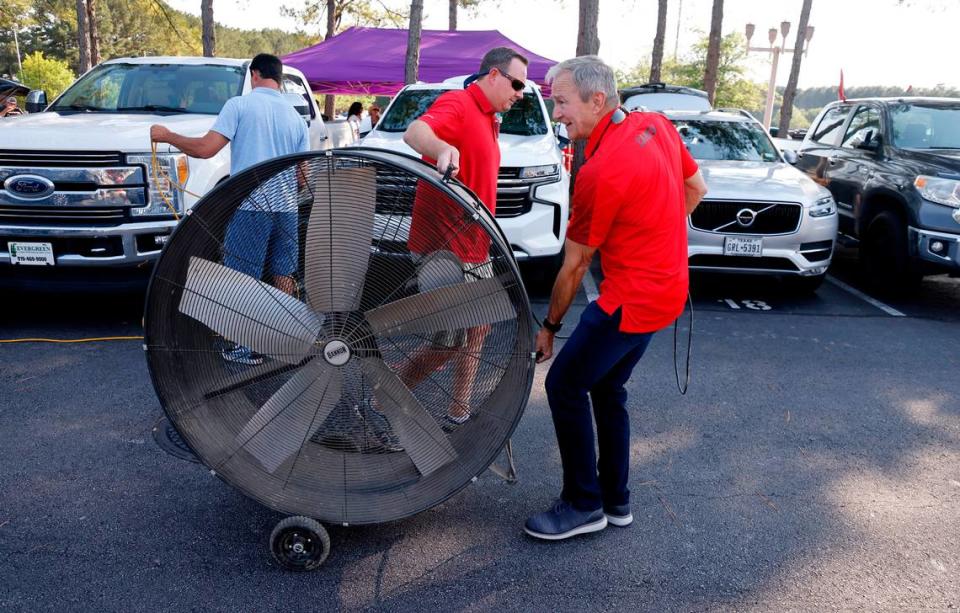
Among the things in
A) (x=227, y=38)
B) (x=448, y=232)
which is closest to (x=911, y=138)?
(x=448, y=232)

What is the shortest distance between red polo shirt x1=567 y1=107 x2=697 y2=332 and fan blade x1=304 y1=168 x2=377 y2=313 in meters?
0.76

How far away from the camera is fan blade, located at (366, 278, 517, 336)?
8.98 feet

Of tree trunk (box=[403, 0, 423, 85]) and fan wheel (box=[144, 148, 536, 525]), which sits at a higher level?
tree trunk (box=[403, 0, 423, 85])

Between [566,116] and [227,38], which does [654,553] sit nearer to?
[566,116]

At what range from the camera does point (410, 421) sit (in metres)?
2.84

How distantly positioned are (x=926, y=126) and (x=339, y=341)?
784cm

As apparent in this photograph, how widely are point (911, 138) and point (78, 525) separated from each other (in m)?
8.31

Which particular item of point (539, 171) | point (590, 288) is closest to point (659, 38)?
point (590, 288)

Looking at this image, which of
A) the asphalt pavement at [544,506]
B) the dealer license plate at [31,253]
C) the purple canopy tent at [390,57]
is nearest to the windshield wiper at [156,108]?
the dealer license plate at [31,253]

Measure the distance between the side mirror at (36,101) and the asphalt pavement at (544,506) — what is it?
2590 millimetres

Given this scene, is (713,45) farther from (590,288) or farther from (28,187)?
(28,187)

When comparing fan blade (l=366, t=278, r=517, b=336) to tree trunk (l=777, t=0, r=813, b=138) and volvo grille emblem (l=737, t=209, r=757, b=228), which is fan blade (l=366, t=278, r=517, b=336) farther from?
tree trunk (l=777, t=0, r=813, b=138)

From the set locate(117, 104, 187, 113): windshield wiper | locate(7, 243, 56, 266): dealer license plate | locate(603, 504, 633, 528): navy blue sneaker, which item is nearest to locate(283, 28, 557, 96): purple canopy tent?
locate(117, 104, 187, 113): windshield wiper

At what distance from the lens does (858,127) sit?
9.05 metres
